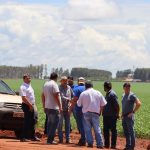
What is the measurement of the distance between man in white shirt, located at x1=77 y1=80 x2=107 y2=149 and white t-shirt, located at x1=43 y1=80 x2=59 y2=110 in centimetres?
64

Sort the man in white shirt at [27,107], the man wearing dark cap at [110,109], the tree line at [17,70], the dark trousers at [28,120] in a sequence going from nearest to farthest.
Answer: the man wearing dark cap at [110,109] → the man in white shirt at [27,107] → the dark trousers at [28,120] → the tree line at [17,70]

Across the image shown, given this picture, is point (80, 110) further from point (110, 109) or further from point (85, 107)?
point (110, 109)

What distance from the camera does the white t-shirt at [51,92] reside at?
1625cm

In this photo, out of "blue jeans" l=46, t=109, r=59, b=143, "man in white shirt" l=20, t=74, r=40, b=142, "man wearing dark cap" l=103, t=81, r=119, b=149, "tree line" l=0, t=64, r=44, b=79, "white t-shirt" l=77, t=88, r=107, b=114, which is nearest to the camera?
"white t-shirt" l=77, t=88, r=107, b=114

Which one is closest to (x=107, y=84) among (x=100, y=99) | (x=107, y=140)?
(x=100, y=99)

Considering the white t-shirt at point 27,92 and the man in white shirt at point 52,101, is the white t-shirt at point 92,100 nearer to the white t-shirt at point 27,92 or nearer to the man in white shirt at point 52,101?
the man in white shirt at point 52,101

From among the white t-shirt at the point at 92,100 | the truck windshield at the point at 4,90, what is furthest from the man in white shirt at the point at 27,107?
the truck windshield at the point at 4,90

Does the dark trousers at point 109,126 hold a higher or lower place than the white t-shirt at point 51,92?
lower

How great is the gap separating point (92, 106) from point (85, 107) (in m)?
0.20

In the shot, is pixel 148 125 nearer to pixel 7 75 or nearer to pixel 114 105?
pixel 114 105

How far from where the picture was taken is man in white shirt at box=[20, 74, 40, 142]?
17.0m

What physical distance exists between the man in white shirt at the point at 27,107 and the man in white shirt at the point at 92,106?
143 centimetres

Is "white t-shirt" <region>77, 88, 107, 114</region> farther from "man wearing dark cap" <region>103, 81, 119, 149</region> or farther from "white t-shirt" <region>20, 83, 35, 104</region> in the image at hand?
"white t-shirt" <region>20, 83, 35, 104</region>

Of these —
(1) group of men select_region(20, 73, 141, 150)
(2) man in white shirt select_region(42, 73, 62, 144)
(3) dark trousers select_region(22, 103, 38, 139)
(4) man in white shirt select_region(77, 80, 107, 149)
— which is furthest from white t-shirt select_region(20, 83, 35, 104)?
(4) man in white shirt select_region(77, 80, 107, 149)
